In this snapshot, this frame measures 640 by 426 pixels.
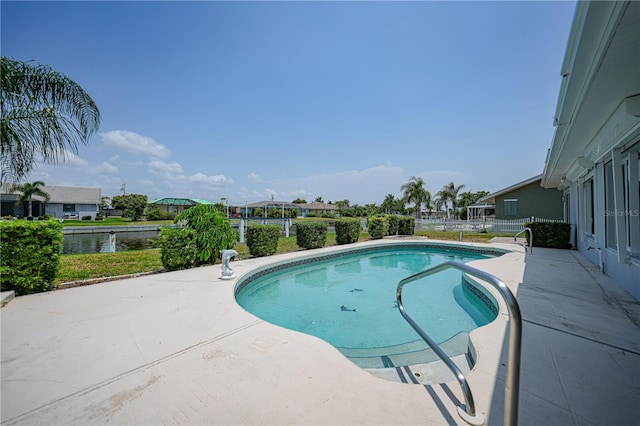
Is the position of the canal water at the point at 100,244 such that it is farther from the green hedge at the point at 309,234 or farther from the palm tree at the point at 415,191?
the palm tree at the point at 415,191

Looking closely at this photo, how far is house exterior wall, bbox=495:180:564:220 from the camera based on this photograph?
680 inches

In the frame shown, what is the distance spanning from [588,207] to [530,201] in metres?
12.2

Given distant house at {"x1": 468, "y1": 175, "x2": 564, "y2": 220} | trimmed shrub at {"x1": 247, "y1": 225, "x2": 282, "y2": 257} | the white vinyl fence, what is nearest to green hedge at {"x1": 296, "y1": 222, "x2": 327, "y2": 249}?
trimmed shrub at {"x1": 247, "y1": 225, "x2": 282, "y2": 257}

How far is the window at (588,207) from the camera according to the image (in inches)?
298

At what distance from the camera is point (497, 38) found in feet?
24.7

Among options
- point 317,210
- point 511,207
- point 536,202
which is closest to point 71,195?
point 317,210

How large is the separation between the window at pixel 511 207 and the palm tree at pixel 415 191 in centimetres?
1451

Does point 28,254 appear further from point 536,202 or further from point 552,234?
point 536,202

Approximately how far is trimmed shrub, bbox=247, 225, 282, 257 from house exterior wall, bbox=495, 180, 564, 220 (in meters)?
18.6

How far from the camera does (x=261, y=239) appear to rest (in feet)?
28.0

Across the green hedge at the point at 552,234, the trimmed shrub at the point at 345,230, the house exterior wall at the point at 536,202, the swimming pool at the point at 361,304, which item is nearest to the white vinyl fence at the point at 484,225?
the house exterior wall at the point at 536,202

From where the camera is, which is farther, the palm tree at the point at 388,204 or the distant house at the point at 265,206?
the palm tree at the point at 388,204

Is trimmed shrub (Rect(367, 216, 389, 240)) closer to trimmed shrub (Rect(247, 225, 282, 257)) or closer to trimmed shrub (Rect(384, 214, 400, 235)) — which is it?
trimmed shrub (Rect(384, 214, 400, 235))

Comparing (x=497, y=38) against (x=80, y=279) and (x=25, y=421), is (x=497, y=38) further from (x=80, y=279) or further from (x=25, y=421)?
(x=80, y=279)
